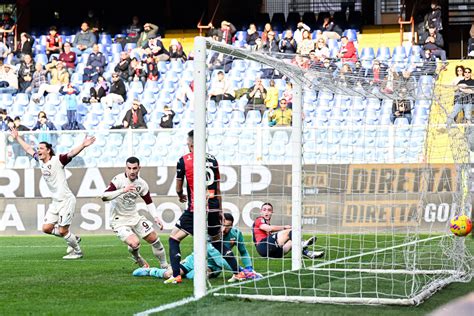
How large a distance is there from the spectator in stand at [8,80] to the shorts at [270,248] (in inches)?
563

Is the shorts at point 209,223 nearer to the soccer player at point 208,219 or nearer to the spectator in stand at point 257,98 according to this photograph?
the soccer player at point 208,219

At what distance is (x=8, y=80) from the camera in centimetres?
2655

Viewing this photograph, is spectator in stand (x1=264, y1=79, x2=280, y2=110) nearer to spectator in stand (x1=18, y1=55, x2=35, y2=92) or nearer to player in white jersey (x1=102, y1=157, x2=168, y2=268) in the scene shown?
player in white jersey (x1=102, y1=157, x2=168, y2=268)

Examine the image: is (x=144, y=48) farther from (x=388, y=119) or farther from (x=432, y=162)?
(x=432, y=162)

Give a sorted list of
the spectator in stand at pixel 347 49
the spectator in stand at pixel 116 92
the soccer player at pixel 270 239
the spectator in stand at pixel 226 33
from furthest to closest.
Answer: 1. the spectator in stand at pixel 226 33
2. the spectator in stand at pixel 116 92
3. the spectator in stand at pixel 347 49
4. the soccer player at pixel 270 239

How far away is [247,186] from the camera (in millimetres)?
20297

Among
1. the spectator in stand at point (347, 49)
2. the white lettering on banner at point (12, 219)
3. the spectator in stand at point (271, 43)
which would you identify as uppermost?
the spectator in stand at point (271, 43)

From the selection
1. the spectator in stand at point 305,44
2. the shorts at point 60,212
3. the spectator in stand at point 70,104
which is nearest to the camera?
the shorts at point 60,212

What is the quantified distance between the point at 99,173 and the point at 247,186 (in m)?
3.30

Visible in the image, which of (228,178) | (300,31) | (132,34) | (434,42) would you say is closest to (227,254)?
(228,178)

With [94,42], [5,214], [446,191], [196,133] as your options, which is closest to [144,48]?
[94,42]

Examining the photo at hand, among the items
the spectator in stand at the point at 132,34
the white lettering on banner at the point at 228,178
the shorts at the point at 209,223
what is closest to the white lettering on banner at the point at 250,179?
the white lettering on banner at the point at 228,178

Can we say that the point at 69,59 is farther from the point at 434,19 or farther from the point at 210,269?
the point at 210,269

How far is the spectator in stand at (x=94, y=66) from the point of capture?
85.8ft
